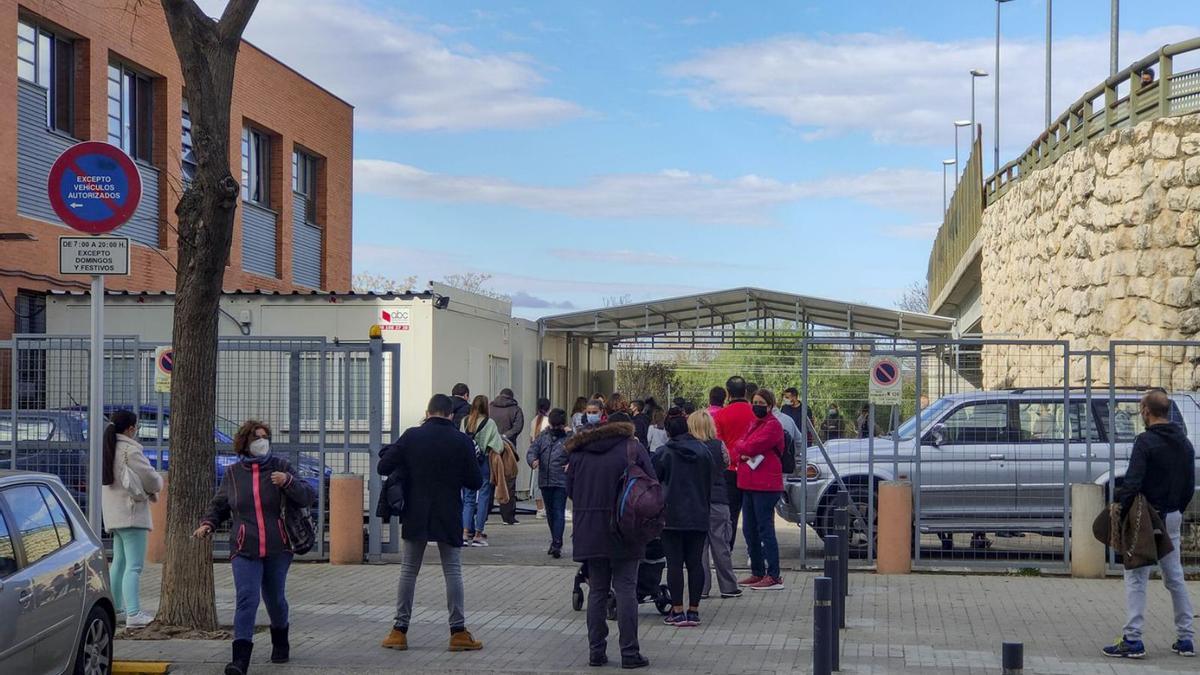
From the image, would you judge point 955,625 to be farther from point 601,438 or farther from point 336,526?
point 336,526

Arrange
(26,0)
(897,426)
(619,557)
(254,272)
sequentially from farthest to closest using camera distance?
(254,272) < (26,0) < (897,426) < (619,557)

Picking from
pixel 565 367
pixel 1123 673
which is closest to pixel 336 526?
pixel 1123 673

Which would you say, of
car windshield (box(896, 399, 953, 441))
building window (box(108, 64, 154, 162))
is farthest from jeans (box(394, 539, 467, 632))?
building window (box(108, 64, 154, 162))

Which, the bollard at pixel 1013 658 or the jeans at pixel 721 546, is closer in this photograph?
the bollard at pixel 1013 658

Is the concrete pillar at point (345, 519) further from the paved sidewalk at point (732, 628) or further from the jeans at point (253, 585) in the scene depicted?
the jeans at point (253, 585)

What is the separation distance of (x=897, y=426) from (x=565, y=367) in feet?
48.2

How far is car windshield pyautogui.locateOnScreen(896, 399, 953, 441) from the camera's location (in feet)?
47.7

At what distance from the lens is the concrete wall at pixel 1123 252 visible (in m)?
17.2

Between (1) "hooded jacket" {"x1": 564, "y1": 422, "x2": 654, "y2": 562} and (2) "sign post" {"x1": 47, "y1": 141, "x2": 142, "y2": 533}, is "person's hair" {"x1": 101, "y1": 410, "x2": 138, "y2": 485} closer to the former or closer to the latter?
(2) "sign post" {"x1": 47, "y1": 141, "x2": 142, "y2": 533}

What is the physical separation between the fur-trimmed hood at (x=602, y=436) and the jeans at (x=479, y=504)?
6.98 m

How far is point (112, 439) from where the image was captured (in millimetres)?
10688

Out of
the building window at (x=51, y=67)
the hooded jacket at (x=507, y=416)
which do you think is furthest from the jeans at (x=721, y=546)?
the building window at (x=51, y=67)

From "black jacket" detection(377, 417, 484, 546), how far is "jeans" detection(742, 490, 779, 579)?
155 inches

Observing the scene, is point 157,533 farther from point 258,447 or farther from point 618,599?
point 618,599
